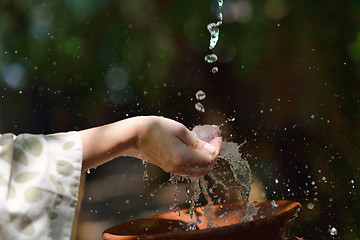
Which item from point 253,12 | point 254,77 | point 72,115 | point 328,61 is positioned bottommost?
point 72,115

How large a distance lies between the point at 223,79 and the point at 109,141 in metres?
1.73

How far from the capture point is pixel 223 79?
260 centimetres

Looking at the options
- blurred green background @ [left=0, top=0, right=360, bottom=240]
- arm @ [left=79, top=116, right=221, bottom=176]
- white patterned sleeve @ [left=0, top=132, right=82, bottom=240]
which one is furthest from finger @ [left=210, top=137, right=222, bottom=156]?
blurred green background @ [left=0, top=0, right=360, bottom=240]

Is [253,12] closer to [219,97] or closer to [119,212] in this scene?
[219,97]

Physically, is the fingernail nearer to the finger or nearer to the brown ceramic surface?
the finger

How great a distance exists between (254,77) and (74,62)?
3.85 ft

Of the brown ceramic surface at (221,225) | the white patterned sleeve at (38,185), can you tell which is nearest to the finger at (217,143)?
the brown ceramic surface at (221,225)

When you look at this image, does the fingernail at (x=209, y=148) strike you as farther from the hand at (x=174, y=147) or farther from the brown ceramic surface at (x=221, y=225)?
the brown ceramic surface at (x=221, y=225)

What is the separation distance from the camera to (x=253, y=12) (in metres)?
2.53

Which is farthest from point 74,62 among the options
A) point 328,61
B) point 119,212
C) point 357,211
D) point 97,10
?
point 357,211

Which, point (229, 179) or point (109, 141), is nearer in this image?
point (109, 141)

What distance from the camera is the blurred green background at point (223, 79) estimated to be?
240 cm

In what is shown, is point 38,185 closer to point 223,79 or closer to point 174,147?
point 174,147

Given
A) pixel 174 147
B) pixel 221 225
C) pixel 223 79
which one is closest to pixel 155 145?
pixel 174 147
